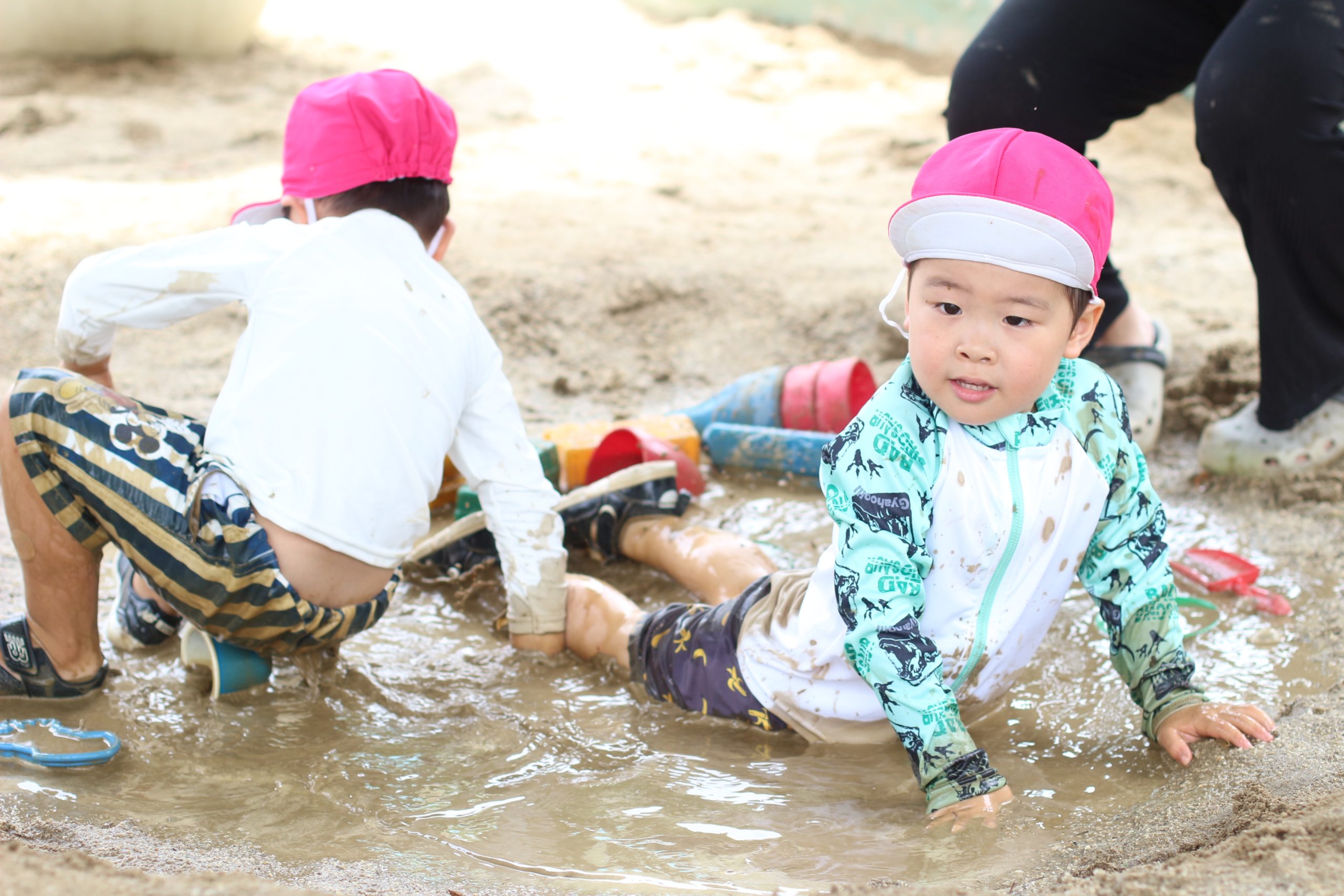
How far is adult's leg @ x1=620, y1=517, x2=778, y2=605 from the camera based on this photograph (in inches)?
98.3

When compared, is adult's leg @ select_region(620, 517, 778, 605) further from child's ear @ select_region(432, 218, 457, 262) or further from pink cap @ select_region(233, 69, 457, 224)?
pink cap @ select_region(233, 69, 457, 224)

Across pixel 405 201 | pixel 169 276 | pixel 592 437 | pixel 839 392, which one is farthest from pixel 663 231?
pixel 169 276

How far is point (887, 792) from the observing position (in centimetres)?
180

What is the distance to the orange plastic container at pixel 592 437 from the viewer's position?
2918 mm

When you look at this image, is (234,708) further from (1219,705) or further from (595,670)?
(1219,705)

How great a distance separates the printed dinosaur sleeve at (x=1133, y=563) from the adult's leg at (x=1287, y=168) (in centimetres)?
100

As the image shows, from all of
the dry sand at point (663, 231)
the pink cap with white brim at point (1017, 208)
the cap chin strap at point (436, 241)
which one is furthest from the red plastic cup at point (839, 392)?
the pink cap with white brim at point (1017, 208)

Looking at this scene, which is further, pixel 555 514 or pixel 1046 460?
pixel 555 514

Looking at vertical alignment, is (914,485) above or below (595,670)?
above

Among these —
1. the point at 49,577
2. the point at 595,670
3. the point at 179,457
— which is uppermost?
the point at 179,457

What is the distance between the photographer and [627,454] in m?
2.92

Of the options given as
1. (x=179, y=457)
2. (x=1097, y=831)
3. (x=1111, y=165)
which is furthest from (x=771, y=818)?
(x=1111, y=165)

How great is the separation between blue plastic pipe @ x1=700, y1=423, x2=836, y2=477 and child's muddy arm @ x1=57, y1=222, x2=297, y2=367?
4.62 ft

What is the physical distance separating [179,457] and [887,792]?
1251mm
